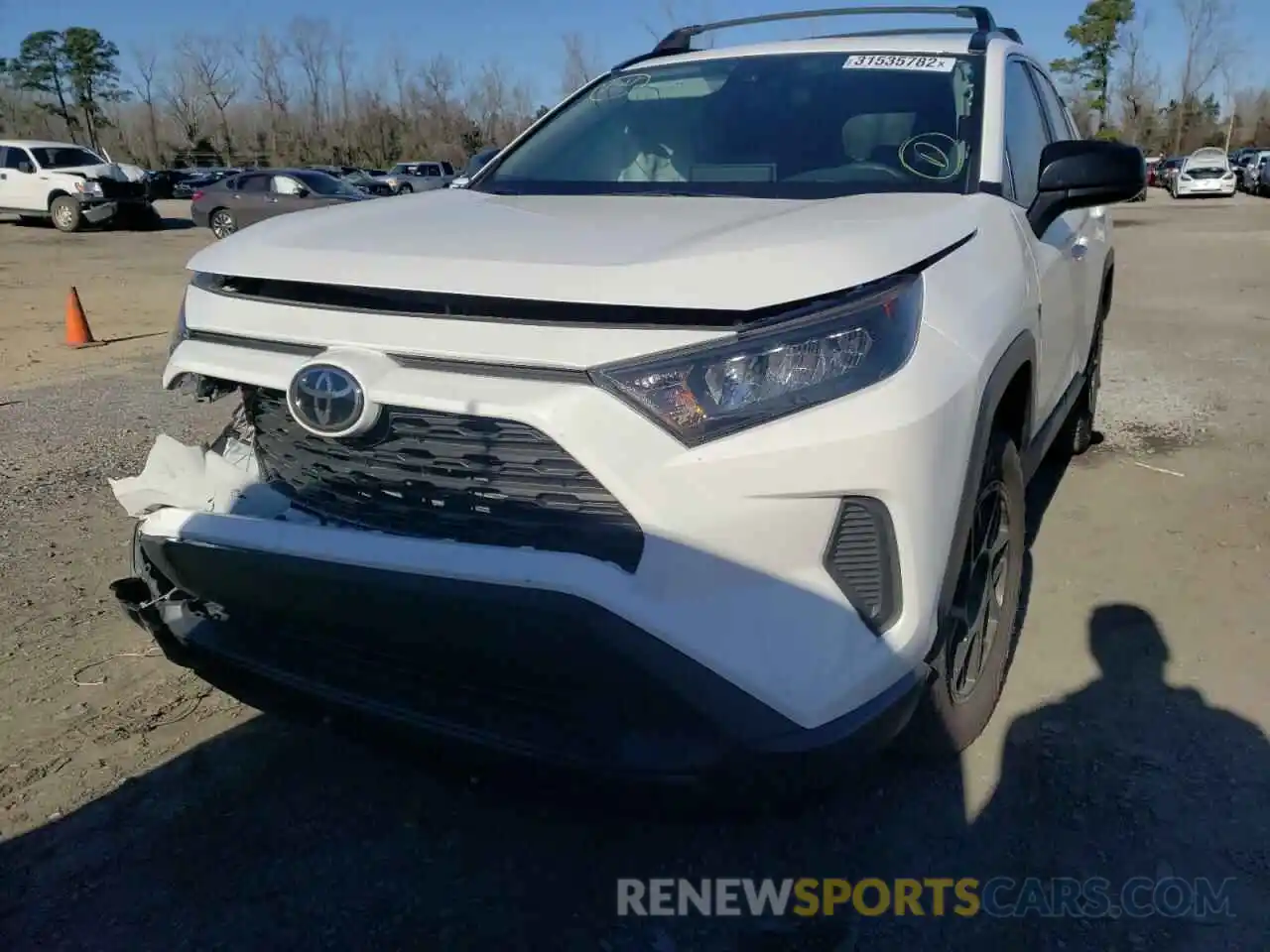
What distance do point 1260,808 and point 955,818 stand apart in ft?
2.35

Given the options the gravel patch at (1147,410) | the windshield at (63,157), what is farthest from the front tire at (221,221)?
the gravel patch at (1147,410)

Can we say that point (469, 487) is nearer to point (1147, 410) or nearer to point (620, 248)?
point (620, 248)

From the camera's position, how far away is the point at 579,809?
1946 millimetres

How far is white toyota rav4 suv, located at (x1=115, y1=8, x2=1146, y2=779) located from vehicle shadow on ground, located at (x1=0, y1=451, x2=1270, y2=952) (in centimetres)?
21

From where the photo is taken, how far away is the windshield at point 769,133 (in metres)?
2.88

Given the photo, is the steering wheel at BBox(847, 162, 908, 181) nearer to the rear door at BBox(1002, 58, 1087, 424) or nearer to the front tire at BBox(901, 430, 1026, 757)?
the rear door at BBox(1002, 58, 1087, 424)

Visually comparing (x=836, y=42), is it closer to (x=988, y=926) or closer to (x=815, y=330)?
(x=815, y=330)

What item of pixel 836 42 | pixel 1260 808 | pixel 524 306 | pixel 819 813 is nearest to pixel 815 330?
pixel 524 306

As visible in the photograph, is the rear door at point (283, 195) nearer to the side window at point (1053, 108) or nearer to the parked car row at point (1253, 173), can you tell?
the side window at point (1053, 108)

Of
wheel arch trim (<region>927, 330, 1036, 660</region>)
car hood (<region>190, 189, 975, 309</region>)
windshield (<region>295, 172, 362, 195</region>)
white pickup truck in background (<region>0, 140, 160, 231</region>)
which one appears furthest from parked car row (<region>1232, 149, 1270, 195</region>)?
car hood (<region>190, 189, 975, 309</region>)

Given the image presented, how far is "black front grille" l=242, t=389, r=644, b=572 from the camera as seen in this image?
184cm

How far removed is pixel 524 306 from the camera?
1.90 m

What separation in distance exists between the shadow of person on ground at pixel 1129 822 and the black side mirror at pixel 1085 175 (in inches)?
54.6

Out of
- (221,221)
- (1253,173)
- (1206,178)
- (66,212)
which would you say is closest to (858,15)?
(221,221)
